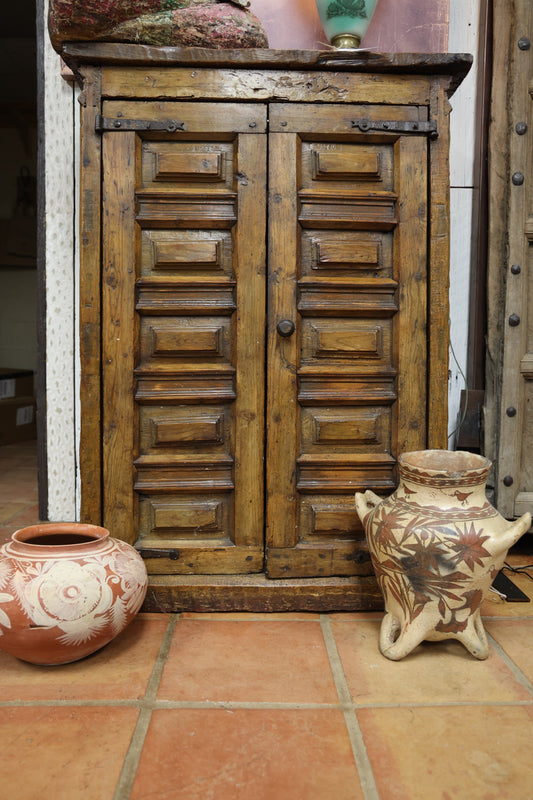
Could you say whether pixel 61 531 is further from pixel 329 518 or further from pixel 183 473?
pixel 329 518

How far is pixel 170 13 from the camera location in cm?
174

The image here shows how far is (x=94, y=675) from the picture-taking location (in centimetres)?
146

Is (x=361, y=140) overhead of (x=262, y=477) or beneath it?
overhead

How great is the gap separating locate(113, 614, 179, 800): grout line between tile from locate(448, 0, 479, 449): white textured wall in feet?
4.61

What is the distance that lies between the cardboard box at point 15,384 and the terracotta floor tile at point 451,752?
3.71 meters

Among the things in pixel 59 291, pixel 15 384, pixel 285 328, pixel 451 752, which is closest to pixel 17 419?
pixel 15 384

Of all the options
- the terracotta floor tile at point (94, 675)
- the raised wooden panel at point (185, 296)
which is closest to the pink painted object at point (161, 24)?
the raised wooden panel at point (185, 296)

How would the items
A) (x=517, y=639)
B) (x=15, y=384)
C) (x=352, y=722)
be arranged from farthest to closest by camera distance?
(x=15, y=384), (x=517, y=639), (x=352, y=722)

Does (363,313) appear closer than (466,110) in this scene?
Yes

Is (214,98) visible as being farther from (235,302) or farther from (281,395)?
(281,395)

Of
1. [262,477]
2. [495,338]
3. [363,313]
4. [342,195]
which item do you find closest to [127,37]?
[342,195]

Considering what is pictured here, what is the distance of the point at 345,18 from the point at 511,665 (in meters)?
2.00

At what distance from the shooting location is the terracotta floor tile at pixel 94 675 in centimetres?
137

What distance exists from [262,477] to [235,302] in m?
0.52
